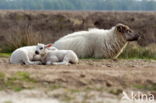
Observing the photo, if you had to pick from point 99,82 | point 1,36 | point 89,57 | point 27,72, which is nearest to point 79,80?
point 99,82

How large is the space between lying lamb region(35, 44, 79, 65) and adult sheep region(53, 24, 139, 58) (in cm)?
338

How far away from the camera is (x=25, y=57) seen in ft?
49.2

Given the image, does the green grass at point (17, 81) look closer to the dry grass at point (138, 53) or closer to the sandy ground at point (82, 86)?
the sandy ground at point (82, 86)

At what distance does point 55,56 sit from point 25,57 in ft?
3.06

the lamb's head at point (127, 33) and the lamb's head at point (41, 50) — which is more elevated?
the lamb's head at point (127, 33)

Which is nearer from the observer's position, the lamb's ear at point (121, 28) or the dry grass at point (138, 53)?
the lamb's ear at point (121, 28)

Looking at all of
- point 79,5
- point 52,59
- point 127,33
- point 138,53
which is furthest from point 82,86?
point 79,5

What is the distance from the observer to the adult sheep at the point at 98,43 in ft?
61.6

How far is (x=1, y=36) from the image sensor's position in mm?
34094

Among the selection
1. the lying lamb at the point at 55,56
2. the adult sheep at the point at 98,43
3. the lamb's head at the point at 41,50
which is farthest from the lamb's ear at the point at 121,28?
the lamb's head at the point at 41,50

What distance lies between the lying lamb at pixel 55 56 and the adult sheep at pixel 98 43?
3.38m

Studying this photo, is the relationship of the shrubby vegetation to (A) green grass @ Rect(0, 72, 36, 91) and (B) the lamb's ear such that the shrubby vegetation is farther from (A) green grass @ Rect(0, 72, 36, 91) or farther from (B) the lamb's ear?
(A) green grass @ Rect(0, 72, 36, 91)

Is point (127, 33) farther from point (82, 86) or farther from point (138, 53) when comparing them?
point (82, 86)

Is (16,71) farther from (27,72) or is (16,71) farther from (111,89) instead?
(111,89)
